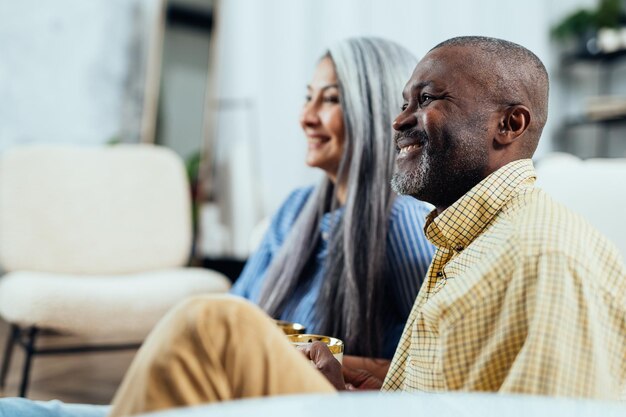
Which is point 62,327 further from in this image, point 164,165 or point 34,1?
point 34,1

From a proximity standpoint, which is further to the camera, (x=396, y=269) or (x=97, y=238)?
(x=97, y=238)

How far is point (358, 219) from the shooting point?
151 centimetres

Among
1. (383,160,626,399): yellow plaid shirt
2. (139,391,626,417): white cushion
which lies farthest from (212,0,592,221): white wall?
(139,391,626,417): white cushion

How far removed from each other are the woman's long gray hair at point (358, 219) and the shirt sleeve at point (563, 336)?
73cm

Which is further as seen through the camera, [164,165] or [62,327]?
[164,165]

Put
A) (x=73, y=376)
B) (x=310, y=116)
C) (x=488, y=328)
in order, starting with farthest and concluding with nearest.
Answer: (x=73, y=376) < (x=310, y=116) < (x=488, y=328)

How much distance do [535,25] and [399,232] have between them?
9.76 ft

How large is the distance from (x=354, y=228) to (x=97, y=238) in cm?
166

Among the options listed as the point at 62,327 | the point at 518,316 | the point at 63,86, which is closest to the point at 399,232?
the point at 518,316

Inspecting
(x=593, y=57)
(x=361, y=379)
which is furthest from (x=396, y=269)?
(x=593, y=57)

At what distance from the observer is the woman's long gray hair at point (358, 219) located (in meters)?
1.44

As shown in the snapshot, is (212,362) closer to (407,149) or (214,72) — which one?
(407,149)

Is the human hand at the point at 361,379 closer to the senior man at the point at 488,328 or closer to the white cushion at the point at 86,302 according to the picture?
the senior man at the point at 488,328

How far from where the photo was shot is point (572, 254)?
27.9 inches
